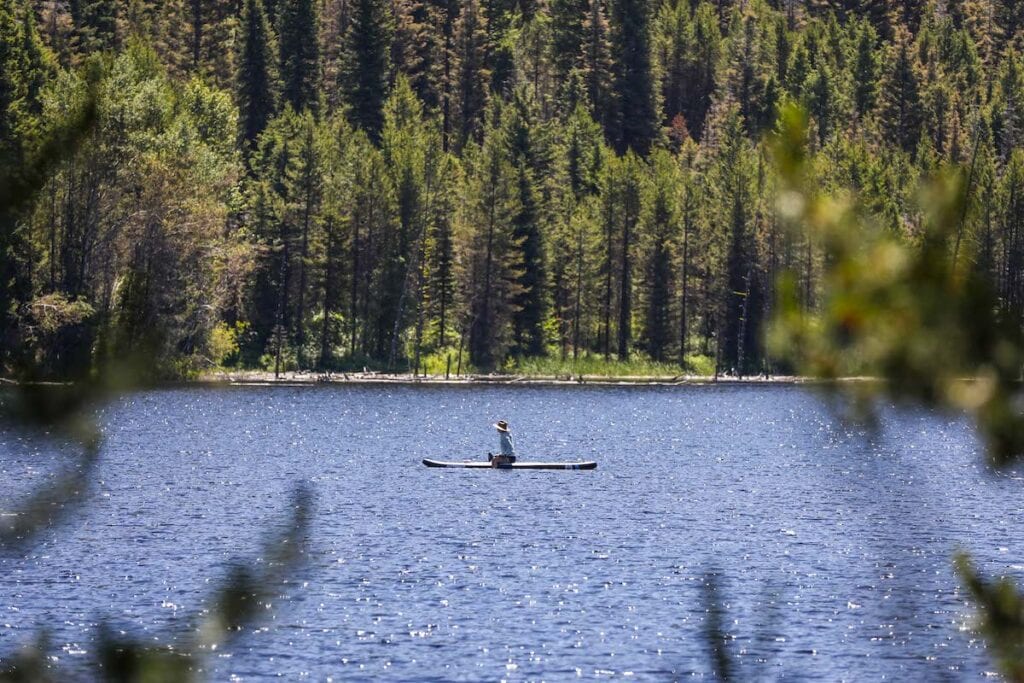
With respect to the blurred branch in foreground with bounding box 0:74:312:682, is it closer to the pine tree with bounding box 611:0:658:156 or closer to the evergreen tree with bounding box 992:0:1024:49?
the pine tree with bounding box 611:0:658:156

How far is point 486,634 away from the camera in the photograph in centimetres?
2538

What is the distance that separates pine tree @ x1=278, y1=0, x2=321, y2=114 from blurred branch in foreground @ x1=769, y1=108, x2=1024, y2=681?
131 m

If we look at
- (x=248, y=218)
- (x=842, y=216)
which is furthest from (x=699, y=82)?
(x=842, y=216)

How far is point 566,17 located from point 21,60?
96.8 meters

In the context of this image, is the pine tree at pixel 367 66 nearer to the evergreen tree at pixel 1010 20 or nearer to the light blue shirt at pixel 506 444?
the evergreen tree at pixel 1010 20

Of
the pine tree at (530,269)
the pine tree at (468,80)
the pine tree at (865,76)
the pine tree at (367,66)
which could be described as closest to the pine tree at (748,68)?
the pine tree at (865,76)

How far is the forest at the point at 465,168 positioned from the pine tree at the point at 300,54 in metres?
0.27

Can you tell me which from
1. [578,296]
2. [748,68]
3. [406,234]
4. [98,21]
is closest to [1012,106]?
[748,68]

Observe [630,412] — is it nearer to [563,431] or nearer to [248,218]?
[563,431]

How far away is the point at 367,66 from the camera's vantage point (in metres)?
139

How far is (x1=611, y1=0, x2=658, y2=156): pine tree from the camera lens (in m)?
161

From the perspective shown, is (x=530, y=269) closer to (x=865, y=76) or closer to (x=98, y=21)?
(x=98, y=21)

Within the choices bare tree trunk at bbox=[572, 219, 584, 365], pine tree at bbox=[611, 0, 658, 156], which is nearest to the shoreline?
bare tree trunk at bbox=[572, 219, 584, 365]

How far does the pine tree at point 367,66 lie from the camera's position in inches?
5433
